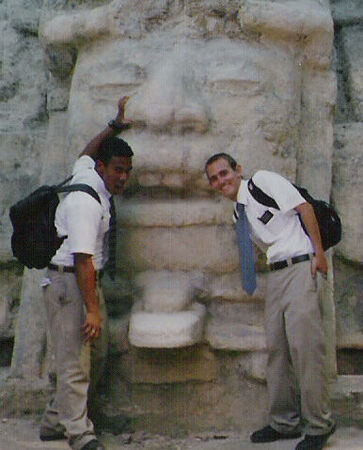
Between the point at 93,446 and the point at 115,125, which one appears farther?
the point at 115,125

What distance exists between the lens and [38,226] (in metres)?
3.68

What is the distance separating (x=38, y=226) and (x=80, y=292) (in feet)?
1.09

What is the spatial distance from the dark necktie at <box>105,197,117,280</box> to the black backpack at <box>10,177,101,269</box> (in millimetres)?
227

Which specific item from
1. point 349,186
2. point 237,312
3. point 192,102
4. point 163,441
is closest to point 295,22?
point 192,102

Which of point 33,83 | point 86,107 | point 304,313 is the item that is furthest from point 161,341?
point 33,83

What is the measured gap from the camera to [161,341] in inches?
146

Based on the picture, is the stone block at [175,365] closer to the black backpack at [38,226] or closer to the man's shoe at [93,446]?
the man's shoe at [93,446]

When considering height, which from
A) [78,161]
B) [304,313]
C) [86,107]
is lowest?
[304,313]

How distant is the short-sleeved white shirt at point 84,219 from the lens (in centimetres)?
356

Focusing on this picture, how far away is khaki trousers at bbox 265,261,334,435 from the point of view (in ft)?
A: 11.7

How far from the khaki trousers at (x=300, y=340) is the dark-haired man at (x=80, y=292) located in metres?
0.75

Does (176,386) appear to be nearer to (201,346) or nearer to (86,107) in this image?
(201,346)

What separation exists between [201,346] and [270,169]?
0.87 meters

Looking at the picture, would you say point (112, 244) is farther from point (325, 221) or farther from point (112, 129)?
point (325, 221)
